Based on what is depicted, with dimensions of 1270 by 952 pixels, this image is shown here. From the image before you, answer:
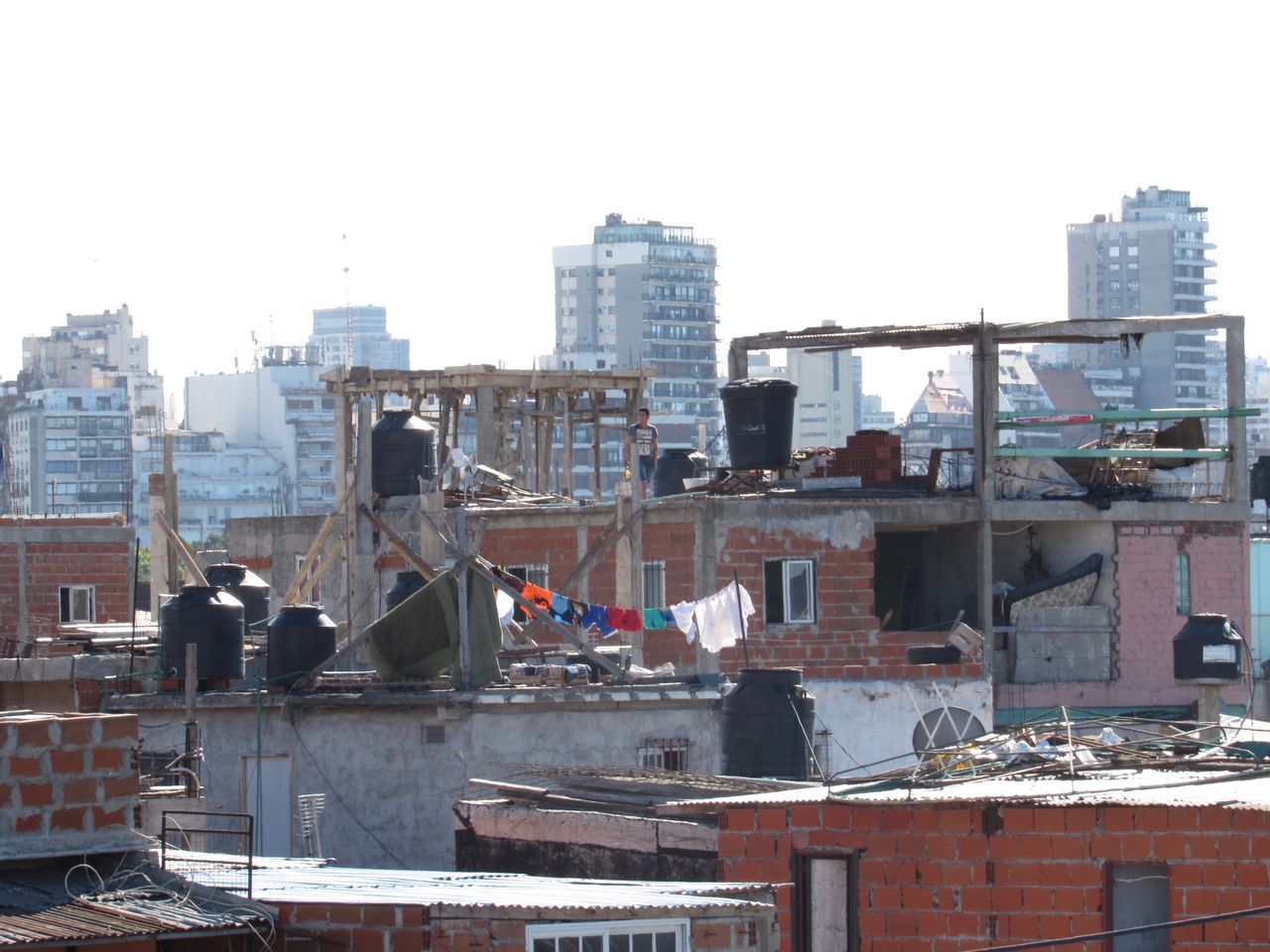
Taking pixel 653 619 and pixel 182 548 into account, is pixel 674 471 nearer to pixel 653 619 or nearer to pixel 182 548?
pixel 182 548

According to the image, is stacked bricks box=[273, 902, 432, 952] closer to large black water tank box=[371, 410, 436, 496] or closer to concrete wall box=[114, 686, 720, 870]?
concrete wall box=[114, 686, 720, 870]

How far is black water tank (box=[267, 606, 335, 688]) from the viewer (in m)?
24.3

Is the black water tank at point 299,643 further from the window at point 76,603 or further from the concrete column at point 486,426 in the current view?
the window at point 76,603

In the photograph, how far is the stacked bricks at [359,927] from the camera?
12539 mm

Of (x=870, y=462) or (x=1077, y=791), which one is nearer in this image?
(x=1077, y=791)

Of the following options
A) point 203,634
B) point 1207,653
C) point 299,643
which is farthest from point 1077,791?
point 1207,653

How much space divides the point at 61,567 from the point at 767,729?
20.9m

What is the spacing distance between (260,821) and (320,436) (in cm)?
15023

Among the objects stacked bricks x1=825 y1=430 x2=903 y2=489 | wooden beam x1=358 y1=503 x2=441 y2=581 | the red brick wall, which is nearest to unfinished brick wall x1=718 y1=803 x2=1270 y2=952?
wooden beam x1=358 y1=503 x2=441 y2=581

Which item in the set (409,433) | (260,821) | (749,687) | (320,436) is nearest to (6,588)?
(409,433)

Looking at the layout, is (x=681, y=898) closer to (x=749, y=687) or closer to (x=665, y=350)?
(x=749, y=687)

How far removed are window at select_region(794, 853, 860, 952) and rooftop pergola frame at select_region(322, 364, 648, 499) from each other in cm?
2013

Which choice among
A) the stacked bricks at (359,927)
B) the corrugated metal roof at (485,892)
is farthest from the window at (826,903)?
the stacked bricks at (359,927)

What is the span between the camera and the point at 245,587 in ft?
99.7
